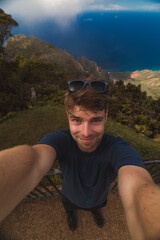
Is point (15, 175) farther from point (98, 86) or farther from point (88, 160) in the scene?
point (98, 86)

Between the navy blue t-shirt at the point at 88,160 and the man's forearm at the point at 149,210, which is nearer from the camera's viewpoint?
the man's forearm at the point at 149,210

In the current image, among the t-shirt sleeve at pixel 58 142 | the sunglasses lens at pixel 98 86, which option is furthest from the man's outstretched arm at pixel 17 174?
the sunglasses lens at pixel 98 86

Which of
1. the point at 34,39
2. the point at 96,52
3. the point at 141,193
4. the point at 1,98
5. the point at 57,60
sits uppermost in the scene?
the point at 96,52

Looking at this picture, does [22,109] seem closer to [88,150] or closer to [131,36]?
[88,150]

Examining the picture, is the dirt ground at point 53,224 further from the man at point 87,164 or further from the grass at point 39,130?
the grass at point 39,130

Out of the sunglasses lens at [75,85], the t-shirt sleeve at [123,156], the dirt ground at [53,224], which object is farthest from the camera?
the dirt ground at [53,224]

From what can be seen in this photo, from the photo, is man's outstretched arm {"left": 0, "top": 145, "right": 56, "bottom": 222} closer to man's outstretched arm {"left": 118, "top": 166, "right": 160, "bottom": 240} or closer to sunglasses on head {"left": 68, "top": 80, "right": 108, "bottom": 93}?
man's outstretched arm {"left": 118, "top": 166, "right": 160, "bottom": 240}

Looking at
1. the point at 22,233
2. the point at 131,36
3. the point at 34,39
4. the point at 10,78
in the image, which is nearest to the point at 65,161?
the point at 22,233
